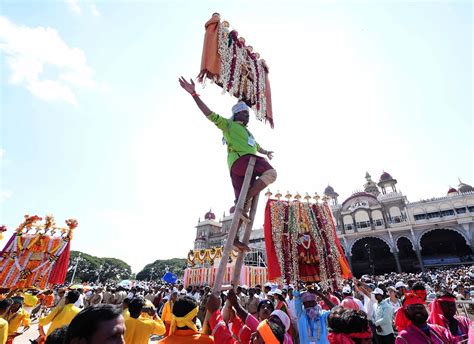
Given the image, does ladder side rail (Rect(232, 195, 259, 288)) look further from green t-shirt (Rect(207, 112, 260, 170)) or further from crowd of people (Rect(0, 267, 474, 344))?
green t-shirt (Rect(207, 112, 260, 170))

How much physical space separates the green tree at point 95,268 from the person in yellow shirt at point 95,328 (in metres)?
69.5

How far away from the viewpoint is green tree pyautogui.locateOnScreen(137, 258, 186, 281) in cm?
7112

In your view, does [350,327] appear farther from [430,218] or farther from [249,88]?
[430,218]

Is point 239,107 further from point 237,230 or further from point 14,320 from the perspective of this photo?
point 14,320

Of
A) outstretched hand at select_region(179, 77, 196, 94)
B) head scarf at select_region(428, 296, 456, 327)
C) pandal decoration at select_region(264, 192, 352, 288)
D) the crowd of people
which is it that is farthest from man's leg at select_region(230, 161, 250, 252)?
pandal decoration at select_region(264, 192, 352, 288)

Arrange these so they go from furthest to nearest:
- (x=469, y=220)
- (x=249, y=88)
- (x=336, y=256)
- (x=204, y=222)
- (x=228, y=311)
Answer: (x=204, y=222) < (x=469, y=220) < (x=336, y=256) < (x=249, y=88) < (x=228, y=311)

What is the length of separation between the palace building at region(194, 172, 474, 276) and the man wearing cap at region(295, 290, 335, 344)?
23654 mm

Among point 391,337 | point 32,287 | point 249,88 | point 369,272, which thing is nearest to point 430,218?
point 369,272

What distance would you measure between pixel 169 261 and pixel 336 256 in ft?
260

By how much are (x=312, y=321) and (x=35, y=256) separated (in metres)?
17.3

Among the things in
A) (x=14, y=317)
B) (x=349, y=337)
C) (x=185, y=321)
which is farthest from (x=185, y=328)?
(x=14, y=317)

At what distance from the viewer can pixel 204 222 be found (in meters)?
54.8

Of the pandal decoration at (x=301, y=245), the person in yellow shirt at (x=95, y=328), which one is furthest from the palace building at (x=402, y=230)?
the person in yellow shirt at (x=95, y=328)

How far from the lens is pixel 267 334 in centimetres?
233
